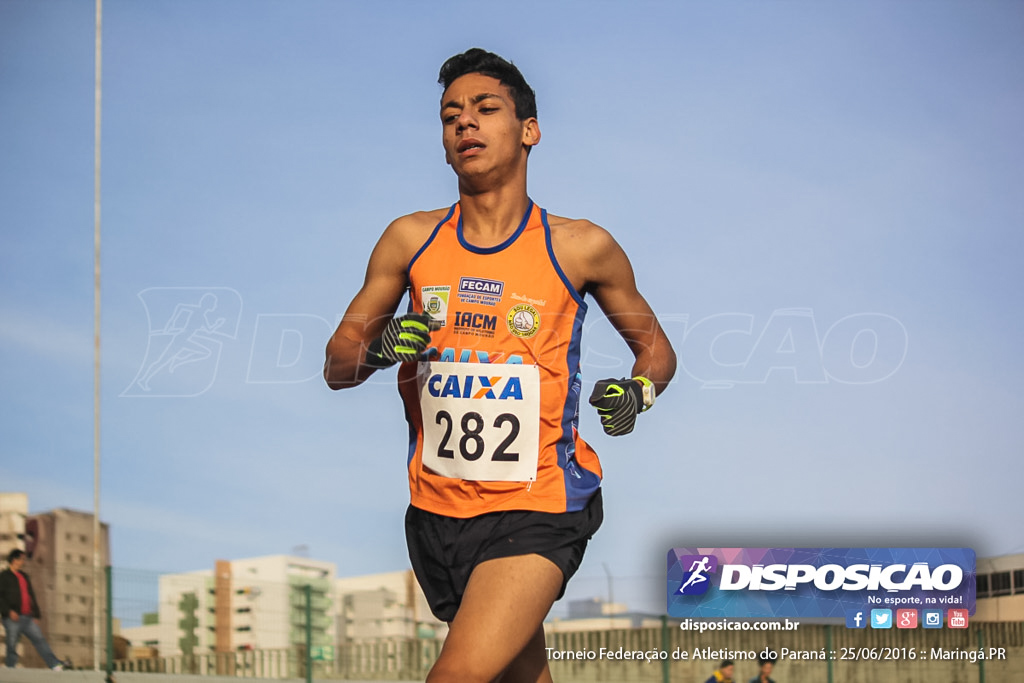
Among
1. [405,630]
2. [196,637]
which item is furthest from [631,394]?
[405,630]

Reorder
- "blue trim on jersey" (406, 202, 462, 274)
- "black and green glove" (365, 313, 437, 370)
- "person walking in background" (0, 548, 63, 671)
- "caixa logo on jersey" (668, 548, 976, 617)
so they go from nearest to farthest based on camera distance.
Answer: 1. "black and green glove" (365, 313, 437, 370)
2. "blue trim on jersey" (406, 202, 462, 274)
3. "person walking in background" (0, 548, 63, 671)
4. "caixa logo on jersey" (668, 548, 976, 617)

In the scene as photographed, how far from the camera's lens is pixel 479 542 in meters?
3.90

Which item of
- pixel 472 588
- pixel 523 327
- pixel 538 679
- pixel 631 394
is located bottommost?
pixel 538 679

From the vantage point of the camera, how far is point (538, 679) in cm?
413

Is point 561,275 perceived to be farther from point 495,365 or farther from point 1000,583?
point 1000,583

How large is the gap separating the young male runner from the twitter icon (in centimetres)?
1061

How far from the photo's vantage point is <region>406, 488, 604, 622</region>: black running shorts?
3.85 metres

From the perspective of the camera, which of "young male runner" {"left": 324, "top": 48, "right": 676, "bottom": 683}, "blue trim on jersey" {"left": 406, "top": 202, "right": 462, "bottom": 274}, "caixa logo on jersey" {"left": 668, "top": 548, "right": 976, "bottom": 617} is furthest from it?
"caixa logo on jersey" {"left": 668, "top": 548, "right": 976, "bottom": 617}

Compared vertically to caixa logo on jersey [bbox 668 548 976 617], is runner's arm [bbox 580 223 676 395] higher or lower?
higher

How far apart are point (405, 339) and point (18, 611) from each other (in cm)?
1052

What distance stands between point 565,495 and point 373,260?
4.04 ft

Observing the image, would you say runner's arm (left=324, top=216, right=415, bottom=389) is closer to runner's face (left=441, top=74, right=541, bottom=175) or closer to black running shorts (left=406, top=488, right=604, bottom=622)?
runner's face (left=441, top=74, right=541, bottom=175)

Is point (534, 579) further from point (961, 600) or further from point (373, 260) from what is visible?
point (961, 600)

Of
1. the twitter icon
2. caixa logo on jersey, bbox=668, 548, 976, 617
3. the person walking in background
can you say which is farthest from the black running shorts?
the twitter icon
